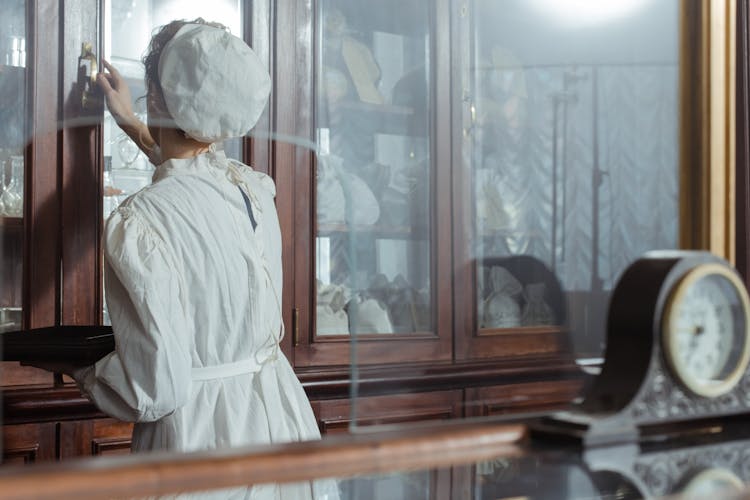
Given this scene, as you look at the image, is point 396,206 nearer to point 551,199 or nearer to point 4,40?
point 551,199

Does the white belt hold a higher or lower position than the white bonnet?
lower

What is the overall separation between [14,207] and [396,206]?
0.35m

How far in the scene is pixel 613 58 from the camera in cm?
63

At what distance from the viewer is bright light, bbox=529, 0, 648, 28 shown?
61 centimetres

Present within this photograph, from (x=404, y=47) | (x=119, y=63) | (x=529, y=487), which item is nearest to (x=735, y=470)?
(x=529, y=487)

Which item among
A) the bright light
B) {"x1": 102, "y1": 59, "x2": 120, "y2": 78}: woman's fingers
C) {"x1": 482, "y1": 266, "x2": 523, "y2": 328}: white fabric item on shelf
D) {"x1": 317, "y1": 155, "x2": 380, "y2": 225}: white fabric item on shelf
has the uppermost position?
the bright light

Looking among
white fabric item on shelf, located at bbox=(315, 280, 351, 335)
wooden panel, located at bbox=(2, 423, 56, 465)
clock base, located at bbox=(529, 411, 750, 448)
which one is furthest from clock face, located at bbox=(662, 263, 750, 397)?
wooden panel, located at bbox=(2, 423, 56, 465)

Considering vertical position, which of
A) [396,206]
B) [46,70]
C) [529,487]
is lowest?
[529,487]

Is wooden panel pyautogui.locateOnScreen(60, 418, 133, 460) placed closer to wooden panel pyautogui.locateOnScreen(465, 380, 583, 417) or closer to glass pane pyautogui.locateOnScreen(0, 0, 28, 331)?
glass pane pyautogui.locateOnScreen(0, 0, 28, 331)

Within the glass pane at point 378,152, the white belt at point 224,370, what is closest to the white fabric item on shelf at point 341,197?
the glass pane at point 378,152

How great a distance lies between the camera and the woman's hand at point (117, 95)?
0.72 metres

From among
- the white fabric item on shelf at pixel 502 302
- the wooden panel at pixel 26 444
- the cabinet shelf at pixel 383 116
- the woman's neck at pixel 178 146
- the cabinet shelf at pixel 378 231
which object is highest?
the cabinet shelf at pixel 383 116

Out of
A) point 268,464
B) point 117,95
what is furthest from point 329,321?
point 268,464

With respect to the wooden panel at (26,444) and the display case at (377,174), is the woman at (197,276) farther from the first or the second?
the wooden panel at (26,444)
